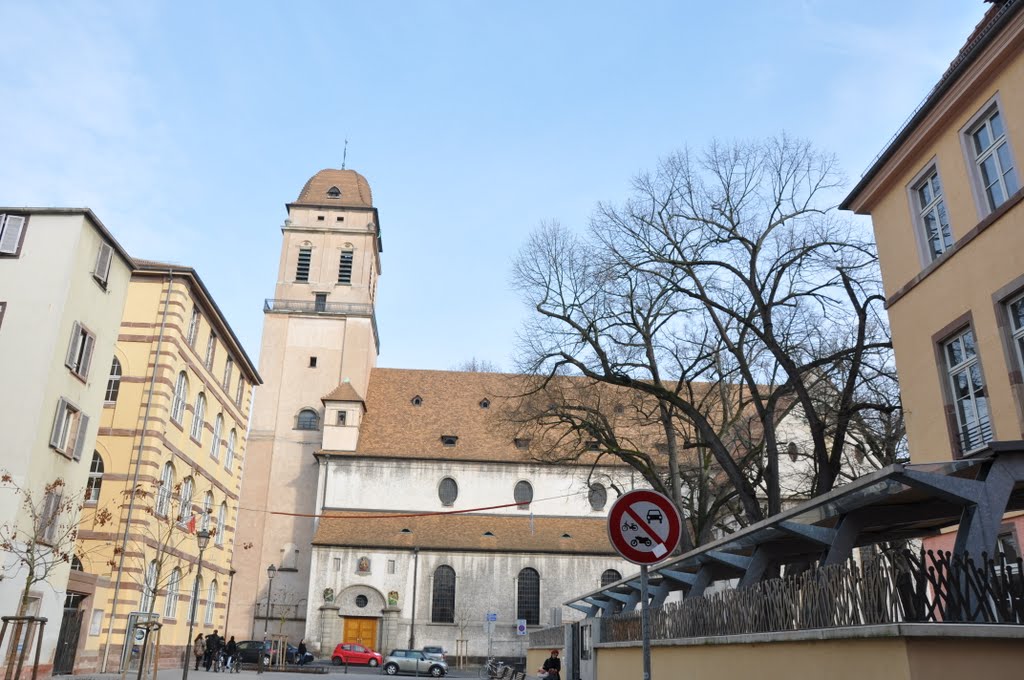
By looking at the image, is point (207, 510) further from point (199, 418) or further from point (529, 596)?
point (529, 596)

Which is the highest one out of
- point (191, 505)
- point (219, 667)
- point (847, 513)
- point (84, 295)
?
point (84, 295)

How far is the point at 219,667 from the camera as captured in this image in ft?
112

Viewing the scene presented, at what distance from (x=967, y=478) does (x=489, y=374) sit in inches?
1995

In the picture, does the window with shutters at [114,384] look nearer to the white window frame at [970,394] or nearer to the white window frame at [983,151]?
the white window frame at [970,394]

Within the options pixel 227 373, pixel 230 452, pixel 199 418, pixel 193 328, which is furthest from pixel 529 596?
pixel 193 328

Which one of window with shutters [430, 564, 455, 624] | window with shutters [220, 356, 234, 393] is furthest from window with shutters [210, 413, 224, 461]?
window with shutters [430, 564, 455, 624]

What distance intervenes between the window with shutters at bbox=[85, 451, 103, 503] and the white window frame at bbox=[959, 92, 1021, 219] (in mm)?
25795

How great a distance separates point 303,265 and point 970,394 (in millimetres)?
46733

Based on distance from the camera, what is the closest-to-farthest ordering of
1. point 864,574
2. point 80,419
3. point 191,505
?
point 864,574 < point 80,419 < point 191,505

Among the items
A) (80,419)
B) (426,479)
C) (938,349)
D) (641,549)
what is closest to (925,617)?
(641,549)

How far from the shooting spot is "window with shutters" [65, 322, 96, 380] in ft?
71.6

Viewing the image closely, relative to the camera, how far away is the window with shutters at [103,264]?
908 inches

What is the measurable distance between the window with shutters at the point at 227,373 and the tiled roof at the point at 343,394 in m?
13.3

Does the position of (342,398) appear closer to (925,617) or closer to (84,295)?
(84,295)
